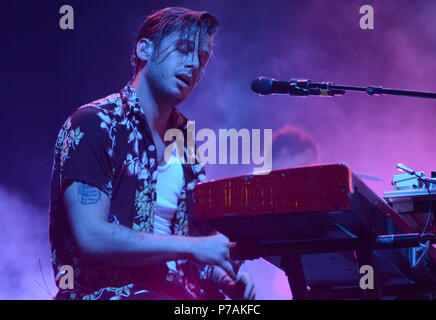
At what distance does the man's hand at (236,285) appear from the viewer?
67.7 inches

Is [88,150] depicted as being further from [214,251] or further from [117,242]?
[214,251]

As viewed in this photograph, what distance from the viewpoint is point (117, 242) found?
5.01 feet

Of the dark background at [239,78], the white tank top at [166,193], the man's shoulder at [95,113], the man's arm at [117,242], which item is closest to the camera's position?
the man's arm at [117,242]

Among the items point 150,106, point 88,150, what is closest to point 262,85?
point 150,106

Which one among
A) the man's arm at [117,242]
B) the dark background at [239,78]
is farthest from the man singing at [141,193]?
the dark background at [239,78]

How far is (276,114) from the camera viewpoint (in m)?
4.51

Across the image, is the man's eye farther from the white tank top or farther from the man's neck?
the white tank top

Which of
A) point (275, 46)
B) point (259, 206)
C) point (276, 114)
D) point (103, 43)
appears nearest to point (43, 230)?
point (103, 43)

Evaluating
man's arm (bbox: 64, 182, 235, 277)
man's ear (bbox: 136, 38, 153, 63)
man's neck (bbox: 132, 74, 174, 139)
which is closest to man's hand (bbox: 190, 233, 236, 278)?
man's arm (bbox: 64, 182, 235, 277)

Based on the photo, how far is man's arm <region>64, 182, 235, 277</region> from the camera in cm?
152

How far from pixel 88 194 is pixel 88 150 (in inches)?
6.1

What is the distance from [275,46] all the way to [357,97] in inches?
39.3

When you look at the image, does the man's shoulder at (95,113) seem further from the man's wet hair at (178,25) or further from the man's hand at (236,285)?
the man's hand at (236,285)

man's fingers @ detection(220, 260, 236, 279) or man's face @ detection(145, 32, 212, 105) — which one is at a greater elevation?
man's face @ detection(145, 32, 212, 105)
